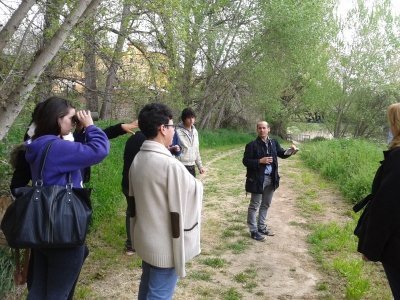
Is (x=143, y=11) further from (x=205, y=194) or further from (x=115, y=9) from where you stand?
(x=205, y=194)

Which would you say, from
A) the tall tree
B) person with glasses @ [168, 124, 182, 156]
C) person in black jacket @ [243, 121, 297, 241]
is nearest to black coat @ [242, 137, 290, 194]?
person in black jacket @ [243, 121, 297, 241]

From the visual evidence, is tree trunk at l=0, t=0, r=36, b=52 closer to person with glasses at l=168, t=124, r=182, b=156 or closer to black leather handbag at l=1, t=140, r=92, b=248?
person with glasses at l=168, t=124, r=182, b=156

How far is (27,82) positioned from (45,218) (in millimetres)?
2232

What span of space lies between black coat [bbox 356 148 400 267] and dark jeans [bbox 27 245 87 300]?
1.89 m

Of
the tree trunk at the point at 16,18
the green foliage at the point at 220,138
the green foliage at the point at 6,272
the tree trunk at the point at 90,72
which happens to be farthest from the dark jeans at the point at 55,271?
the green foliage at the point at 220,138

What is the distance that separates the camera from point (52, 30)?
6.11 m

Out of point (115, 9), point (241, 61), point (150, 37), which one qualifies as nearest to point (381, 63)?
point (241, 61)

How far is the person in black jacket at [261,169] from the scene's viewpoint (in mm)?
5691

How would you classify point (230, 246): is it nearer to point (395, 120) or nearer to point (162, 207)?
point (162, 207)

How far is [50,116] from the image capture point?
2412 millimetres

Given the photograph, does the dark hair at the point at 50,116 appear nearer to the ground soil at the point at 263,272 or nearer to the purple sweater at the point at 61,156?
the purple sweater at the point at 61,156

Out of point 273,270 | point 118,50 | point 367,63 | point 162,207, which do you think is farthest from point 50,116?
point 367,63

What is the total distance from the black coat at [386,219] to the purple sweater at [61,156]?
1799 mm

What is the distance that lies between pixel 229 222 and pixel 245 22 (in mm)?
13940
